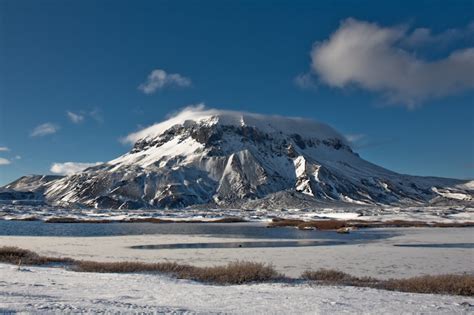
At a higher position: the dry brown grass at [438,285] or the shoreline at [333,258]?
the dry brown grass at [438,285]

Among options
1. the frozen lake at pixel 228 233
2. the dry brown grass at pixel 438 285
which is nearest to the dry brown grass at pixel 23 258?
the dry brown grass at pixel 438 285

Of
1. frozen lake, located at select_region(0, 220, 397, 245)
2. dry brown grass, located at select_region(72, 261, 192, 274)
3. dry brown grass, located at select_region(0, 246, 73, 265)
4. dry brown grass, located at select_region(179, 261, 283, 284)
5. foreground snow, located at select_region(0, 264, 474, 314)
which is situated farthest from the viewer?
frozen lake, located at select_region(0, 220, 397, 245)

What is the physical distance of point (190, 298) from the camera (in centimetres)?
1717

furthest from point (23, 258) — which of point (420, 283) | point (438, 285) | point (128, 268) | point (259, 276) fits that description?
point (438, 285)

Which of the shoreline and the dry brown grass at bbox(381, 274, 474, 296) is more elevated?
the dry brown grass at bbox(381, 274, 474, 296)

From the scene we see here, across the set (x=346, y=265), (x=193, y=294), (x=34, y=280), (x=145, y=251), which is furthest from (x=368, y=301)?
(x=145, y=251)

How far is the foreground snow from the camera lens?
1491 centimetres

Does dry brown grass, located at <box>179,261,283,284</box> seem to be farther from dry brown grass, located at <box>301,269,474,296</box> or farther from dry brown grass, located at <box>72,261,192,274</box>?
dry brown grass, located at <box>301,269,474,296</box>

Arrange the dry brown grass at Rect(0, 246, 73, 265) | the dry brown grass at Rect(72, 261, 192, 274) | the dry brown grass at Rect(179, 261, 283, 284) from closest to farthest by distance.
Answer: the dry brown grass at Rect(179, 261, 283, 284)
the dry brown grass at Rect(72, 261, 192, 274)
the dry brown grass at Rect(0, 246, 73, 265)

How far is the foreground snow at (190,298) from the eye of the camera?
48.9 feet

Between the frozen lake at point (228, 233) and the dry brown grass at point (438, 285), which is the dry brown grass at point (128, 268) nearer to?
the dry brown grass at point (438, 285)

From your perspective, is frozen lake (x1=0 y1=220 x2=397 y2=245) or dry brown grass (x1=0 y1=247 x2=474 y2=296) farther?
frozen lake (x1=0 y1=220 x2=397 y2=245)

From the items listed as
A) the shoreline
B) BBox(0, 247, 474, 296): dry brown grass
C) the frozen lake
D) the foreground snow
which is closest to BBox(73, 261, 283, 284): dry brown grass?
BBox(0, 247, 474, 296): dry brown grass

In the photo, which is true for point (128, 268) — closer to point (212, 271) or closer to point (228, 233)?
point (212, 271)
